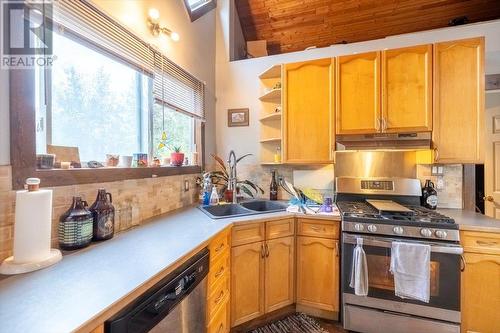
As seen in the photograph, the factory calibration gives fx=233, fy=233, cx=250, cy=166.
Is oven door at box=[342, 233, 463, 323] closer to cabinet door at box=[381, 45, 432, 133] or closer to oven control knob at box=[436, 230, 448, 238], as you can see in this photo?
oven control knob at box=[436, 230, 448, 238]

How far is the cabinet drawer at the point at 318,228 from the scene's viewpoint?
72.7 inches

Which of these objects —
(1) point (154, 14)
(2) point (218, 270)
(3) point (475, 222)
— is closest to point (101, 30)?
(1) point (154, 14)

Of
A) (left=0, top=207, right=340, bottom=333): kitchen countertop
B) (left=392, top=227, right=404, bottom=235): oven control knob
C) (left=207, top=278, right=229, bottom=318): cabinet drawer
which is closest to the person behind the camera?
(left=0, top=207, right=340, bottom=333): kitchen countertop

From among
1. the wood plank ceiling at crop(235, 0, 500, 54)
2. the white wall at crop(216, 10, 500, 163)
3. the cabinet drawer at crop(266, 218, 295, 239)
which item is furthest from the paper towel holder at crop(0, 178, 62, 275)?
the wood plank ceiling at crop(235, 0, 500, 54)

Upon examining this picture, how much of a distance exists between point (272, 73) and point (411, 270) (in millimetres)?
2152

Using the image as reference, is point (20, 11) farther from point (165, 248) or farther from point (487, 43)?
point (487, 43)

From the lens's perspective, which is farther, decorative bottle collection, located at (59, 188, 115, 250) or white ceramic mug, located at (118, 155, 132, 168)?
white ceramic mug, located at (118, 155, 132, 168)

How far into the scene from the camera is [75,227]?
1068 mm

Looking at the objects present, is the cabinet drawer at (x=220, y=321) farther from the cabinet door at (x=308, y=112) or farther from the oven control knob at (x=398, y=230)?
the cabinet door at (x=308, y=112)

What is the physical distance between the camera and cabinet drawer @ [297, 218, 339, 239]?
6.06 ft

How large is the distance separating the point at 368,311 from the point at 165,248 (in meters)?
1.56

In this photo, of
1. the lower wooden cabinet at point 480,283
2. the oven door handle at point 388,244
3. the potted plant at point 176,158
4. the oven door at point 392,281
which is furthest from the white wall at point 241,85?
the lower wooden cabinet at point 480,283

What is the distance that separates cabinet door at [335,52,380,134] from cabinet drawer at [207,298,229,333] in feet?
5.61

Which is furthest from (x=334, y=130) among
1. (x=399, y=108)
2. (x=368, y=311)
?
(x=368, y=311)
